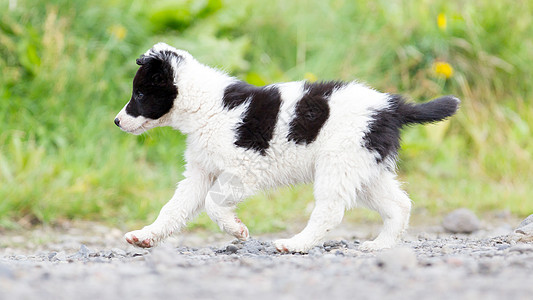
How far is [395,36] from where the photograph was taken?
865cm

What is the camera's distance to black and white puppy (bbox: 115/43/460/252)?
13.0 ft

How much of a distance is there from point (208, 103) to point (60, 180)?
248cm

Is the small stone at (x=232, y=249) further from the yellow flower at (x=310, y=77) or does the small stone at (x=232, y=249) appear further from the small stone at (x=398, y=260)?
the yellow flower at (x=310, y=77)

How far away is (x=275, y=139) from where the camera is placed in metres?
4.09

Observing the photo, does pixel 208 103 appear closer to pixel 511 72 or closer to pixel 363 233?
pixel 363 233

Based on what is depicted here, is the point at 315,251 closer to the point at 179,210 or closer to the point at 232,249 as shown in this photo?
the point at 232,249

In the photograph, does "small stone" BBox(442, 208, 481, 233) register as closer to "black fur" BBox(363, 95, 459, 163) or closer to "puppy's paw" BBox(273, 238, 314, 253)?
"black fur" BBox(363, 95, 459, 163)

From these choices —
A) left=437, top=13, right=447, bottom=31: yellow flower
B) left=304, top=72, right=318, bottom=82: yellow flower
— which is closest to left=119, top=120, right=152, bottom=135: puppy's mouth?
left=304, top=72, right=318, bottom=82: yellow flower

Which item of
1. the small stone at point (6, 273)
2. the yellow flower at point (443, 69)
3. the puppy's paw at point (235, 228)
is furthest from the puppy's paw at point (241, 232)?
the yellow flower at point (443, 69)

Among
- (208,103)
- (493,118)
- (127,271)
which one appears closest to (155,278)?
(127,271)

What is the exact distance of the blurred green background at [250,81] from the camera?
255 inches

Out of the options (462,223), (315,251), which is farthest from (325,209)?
(462,223)

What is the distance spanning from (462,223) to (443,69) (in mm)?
2530

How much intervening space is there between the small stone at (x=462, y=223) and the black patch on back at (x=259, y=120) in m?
2.61
